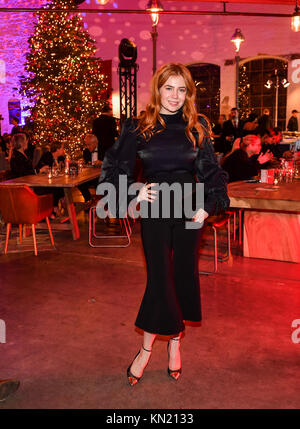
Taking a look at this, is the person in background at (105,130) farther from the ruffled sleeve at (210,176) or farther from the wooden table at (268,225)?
the ruffled sleeve at (210,176)

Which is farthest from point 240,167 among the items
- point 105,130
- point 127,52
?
point 127,52

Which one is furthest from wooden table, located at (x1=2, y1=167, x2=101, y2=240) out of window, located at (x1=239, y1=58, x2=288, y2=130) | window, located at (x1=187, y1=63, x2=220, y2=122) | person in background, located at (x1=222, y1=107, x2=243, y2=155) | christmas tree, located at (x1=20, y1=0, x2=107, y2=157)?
window, located at (x1=187, y1=63, x2=220, y2=122)

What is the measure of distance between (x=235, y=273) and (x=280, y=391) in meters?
1.99

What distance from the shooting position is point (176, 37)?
1373 centimetres

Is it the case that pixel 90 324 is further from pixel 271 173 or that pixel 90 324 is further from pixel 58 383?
pixel 271 173

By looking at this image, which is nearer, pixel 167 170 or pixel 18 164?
pixel 167 170

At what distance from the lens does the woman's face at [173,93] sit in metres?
2.37

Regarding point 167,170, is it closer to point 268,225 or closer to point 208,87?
point 268,225

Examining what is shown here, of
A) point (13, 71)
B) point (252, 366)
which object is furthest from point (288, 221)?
point (13, 71)

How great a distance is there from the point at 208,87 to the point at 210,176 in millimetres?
11725

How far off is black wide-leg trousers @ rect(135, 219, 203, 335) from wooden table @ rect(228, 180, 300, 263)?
1.99 m

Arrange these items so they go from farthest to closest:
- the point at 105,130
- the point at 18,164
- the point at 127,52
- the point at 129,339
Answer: the point at 127,52, the point at 105,130, the point at 18,164, the point at 129,339

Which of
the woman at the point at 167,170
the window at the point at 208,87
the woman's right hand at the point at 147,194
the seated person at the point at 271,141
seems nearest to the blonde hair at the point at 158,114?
the woman at the point at 167,170

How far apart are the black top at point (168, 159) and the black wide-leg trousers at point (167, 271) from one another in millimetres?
197
